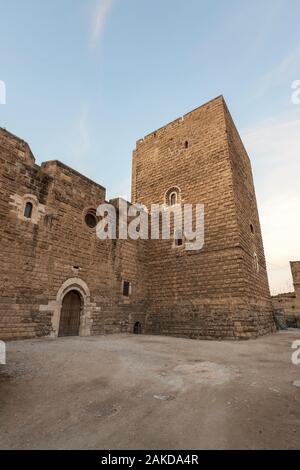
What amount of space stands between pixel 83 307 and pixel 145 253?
4837mm

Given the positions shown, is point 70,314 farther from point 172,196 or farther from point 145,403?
point 172,196

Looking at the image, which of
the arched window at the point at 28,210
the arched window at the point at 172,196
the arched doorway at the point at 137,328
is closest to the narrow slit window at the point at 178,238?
the arched window at the point at 172,196

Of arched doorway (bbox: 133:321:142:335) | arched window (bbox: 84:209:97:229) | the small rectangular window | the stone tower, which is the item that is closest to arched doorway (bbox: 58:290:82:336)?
the small rectangular window

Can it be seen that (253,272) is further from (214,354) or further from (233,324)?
(214,354)

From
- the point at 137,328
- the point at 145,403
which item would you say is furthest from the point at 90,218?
the point at 145,403

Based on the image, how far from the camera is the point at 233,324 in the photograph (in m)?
9.84

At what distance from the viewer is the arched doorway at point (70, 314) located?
9150 millimetres

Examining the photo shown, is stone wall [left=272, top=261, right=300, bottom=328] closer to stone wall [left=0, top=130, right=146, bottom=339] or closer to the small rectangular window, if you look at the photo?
the small rectangular window

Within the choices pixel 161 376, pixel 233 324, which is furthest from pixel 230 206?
pixel 161 376

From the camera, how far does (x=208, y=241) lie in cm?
1159

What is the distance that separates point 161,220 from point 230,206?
3.82 metres

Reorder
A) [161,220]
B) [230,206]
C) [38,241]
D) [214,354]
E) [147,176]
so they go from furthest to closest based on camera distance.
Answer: [147,176] < [161,220] < [230,206] < [38,241] < [214,354]

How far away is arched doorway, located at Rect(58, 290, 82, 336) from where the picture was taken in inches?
360

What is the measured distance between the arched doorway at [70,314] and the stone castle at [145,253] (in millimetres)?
36
